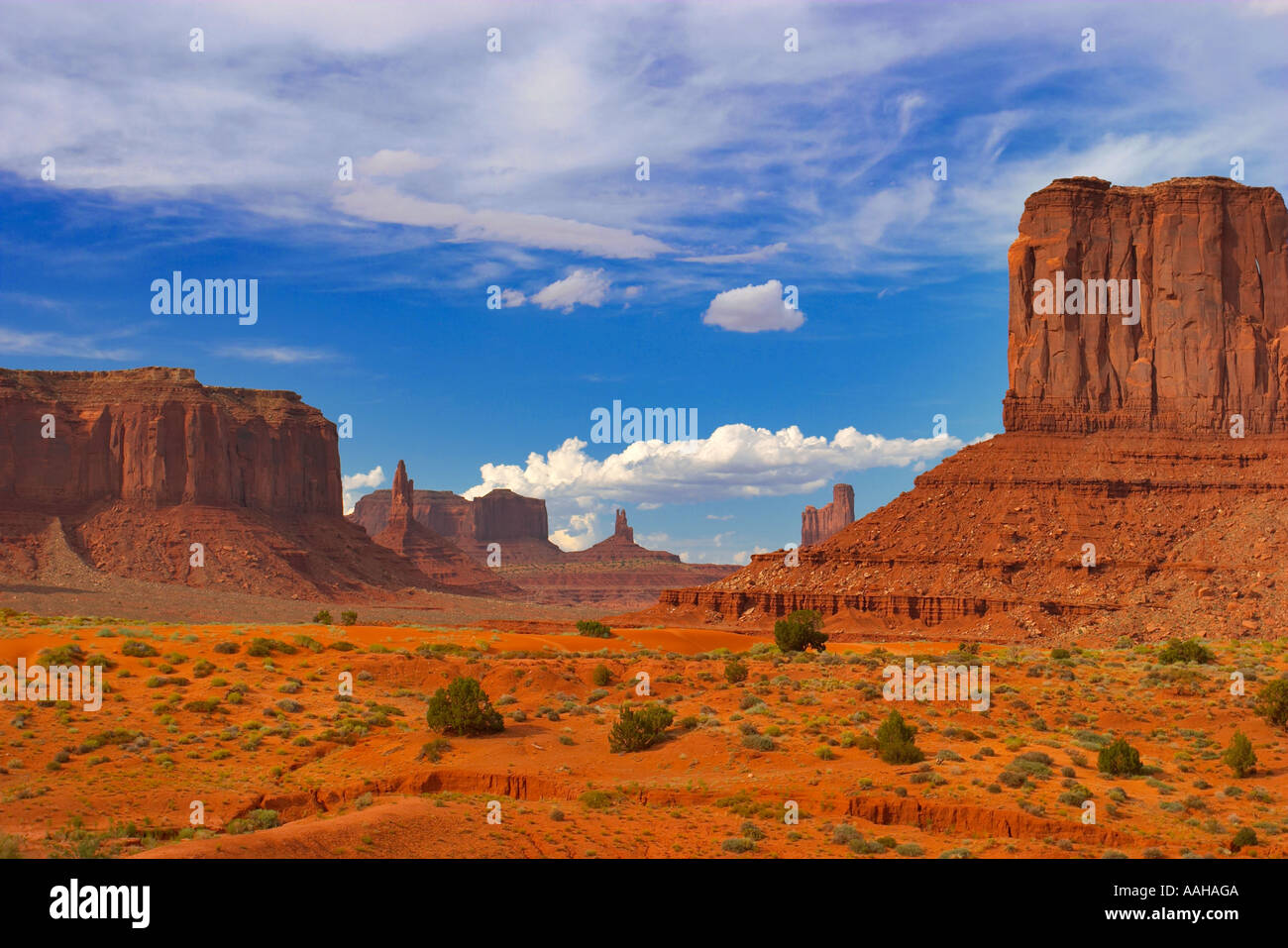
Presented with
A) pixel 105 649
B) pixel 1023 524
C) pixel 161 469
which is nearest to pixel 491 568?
pixel 161 469

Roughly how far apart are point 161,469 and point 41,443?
12291mm

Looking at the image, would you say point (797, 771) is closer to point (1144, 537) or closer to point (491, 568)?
point (1144, 537)

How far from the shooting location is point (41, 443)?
116562 mm

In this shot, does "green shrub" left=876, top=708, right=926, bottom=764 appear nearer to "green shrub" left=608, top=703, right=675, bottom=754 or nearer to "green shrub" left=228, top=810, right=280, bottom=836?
"green shrub" left=608, top=703, right=675, bottom=754

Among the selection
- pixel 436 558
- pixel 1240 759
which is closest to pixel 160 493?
pixel 436 558

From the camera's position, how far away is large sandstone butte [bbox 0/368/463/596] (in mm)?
107562

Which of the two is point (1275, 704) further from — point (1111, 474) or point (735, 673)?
point (1111, 474)

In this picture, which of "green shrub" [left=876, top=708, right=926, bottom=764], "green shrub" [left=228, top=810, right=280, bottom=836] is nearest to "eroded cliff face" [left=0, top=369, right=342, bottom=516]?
"green shrub" [left=228, top=810, right=280, bottom=836]

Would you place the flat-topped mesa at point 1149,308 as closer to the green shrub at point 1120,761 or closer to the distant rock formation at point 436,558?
the green shrub at point 1120,761

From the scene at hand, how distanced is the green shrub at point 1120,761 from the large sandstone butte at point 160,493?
3665 inches

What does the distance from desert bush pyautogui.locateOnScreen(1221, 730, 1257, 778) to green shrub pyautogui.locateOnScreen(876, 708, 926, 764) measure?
7.07 metres

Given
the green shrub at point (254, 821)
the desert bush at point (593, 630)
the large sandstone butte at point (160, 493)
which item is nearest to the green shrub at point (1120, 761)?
the green shrub at point (254, 821)

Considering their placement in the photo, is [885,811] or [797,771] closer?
[885,811]
